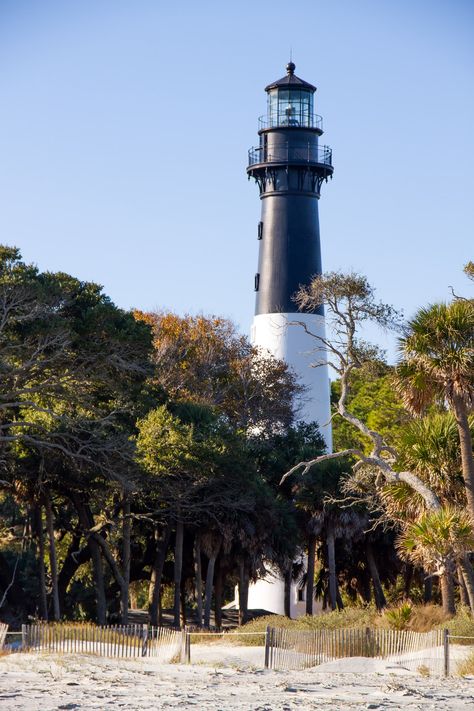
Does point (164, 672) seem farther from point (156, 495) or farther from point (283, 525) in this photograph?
point (283, 525)

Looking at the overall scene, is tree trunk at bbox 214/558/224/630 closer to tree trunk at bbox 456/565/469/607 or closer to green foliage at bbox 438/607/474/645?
tree trunk at bbox 456/565/469/607

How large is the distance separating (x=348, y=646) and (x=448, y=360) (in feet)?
23.9

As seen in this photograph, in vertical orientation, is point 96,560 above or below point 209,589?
above

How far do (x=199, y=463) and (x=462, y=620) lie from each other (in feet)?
43.8

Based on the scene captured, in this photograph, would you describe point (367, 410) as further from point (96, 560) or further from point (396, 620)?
point (396, 620)

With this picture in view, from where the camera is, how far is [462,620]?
2867 cm

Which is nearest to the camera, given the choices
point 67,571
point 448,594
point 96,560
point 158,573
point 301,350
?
point 448,594

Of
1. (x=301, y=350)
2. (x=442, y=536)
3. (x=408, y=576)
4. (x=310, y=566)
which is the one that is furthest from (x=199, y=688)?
(x=301, y=350)

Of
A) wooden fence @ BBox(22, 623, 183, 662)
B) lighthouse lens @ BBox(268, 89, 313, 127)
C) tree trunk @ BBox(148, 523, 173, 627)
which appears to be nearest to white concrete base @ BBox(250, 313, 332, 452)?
lighthouse lens @ BBox(268, 89, 313, 127)

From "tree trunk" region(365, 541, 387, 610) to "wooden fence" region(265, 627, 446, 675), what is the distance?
799 inches

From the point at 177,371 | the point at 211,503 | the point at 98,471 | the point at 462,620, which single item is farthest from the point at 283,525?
the point at 462,620

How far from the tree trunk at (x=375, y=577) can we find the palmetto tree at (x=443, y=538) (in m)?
16.4

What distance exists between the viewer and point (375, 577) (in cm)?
4784

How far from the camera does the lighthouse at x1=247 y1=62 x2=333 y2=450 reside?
5631 centimetres
